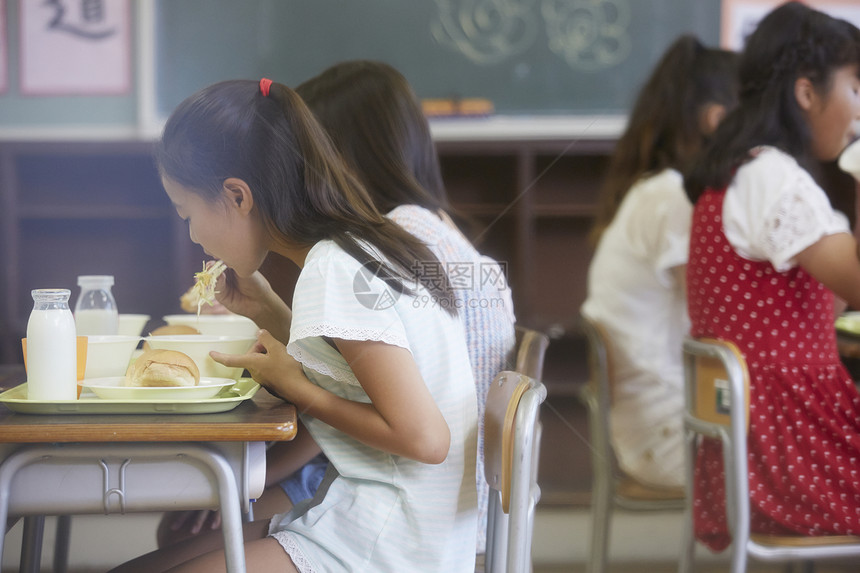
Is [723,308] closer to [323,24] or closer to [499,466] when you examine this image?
[499,466]

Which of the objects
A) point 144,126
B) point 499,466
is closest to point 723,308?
point 499,466

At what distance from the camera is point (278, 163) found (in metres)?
0.78

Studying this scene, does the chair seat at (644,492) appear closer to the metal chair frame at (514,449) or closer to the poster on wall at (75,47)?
the metal chair frame at (514,449)

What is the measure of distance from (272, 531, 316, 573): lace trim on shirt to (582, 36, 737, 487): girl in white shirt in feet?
2.23

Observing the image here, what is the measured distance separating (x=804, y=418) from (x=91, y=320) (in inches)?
35.0

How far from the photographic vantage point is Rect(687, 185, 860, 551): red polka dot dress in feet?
3.42

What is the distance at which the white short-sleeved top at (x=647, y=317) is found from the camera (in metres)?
1.35

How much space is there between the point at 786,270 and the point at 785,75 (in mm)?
269

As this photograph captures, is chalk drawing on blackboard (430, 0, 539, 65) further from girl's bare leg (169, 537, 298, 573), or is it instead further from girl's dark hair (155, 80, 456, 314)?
girl's bare leg (169, 537, 298, 573)

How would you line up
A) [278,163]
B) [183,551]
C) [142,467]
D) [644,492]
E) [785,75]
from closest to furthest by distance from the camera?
1. [142,467]
2. [278,163]
3. [183,551]
4. [785,75]
5. [644,492]

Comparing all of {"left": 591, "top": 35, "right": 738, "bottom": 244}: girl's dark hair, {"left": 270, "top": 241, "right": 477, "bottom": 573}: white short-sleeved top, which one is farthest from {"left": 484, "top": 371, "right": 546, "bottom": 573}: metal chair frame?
{"left": 591, "top": 35, "right": 738, "bottom": 244}: girl's dark hair

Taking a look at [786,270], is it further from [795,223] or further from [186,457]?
[186,457]

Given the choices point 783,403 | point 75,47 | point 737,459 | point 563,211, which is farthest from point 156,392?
point 563,211

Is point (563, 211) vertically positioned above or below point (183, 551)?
above
